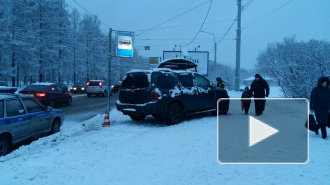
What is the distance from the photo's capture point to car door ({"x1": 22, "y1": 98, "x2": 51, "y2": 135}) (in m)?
6.95

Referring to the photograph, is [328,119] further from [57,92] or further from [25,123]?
[57,92]

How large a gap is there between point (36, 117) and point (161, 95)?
380 centimetres

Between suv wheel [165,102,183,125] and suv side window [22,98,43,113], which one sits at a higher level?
suv side window [22,98,43,113]

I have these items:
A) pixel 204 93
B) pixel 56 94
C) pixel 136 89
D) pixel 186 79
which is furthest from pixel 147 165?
pixel 56 94

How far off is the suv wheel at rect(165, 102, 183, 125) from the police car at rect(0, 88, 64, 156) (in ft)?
12.5

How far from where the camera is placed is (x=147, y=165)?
4.51 metres

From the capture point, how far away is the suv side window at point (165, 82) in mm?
8550

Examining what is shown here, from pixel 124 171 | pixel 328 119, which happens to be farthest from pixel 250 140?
pixel 124 171

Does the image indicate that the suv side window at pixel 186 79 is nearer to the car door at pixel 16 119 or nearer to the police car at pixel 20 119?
the police car at pixel 20 119

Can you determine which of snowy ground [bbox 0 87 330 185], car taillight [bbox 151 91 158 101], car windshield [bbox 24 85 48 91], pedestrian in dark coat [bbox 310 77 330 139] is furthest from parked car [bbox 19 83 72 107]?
pedestrian in dark coat [bbox 310 77 330 139]

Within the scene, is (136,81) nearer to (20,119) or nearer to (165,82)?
(165,82)

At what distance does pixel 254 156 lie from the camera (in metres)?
4.81

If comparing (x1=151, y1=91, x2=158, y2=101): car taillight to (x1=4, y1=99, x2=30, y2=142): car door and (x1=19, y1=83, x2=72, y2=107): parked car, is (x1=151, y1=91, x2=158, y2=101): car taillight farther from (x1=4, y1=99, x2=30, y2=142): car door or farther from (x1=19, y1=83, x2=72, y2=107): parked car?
(x1=19, y1=83, x2=72, y2=107): parked car

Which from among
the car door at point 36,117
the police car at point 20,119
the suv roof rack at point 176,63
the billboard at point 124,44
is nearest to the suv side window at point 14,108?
the police car at point 20,119
